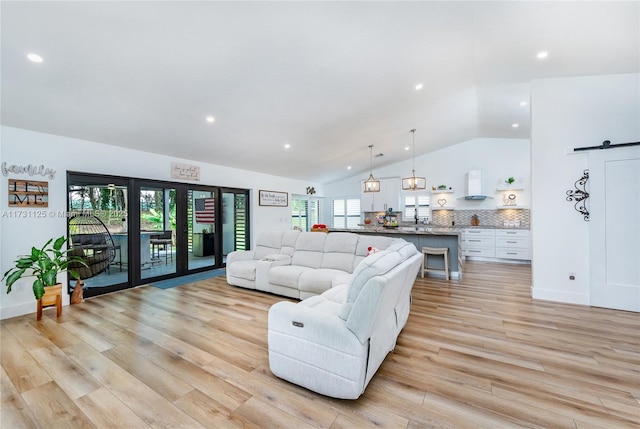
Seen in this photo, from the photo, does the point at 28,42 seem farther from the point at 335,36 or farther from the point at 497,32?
the point at 497,32

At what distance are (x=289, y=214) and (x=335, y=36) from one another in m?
5.90

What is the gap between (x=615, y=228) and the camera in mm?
3549

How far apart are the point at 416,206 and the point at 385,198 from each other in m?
0.98

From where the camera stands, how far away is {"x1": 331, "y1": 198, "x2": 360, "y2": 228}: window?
31.3 ft

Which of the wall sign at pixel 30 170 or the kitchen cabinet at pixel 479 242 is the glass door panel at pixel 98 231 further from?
the kitchen cabinet at pixel 479 242

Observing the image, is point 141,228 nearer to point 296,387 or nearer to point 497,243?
point 296,387

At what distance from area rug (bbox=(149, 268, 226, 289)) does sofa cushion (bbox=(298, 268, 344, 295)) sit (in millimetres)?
2451

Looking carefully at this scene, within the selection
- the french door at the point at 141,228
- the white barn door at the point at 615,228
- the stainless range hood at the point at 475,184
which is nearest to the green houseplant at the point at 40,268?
the french door at the point at 141,228

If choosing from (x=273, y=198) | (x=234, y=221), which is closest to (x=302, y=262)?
(x=234, y=221)

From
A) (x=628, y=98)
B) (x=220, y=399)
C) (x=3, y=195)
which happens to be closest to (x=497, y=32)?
(x=628, y=98)

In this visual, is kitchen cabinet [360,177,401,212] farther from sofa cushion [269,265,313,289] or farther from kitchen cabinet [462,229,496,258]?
sofa cushion [269,265,313,289]

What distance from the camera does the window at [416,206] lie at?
26.6 ft

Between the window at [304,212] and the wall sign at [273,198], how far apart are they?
0.64 m

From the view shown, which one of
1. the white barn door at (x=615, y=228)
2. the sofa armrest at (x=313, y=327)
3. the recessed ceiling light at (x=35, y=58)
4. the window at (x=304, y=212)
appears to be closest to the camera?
the sofa armrest at (x=313, y=327)
